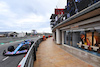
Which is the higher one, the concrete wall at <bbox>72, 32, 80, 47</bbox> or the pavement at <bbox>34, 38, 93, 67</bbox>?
the concrete wall at <bbox>72, 32, 80, 47</bbox>

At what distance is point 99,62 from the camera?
3.37 metres

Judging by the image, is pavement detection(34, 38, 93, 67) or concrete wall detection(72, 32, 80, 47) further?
concrete wall detection(72, 32, 80, 47)

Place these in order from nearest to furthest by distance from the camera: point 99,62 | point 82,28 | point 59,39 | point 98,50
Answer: point 99,62 → point 98,50 → point 82,28 → point 59,39

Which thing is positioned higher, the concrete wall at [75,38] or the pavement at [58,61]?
the concrete wall at [75,38]

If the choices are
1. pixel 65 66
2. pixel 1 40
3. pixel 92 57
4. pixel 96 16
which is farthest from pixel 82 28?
pixel 1 40

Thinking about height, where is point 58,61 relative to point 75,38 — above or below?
below

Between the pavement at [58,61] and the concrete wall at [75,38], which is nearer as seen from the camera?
the pavement at [58,61]

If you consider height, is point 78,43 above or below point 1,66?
above

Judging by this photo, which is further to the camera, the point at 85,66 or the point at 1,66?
the point at 1,66

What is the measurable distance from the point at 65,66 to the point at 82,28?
390 cm

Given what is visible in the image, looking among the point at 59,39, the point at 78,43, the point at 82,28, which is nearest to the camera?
the point at 82,28

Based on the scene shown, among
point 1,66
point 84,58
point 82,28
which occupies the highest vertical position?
point 82,28

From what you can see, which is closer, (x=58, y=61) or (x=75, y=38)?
(x=58, y=61)

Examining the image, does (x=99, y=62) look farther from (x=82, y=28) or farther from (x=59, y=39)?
(x=59, y=39)
